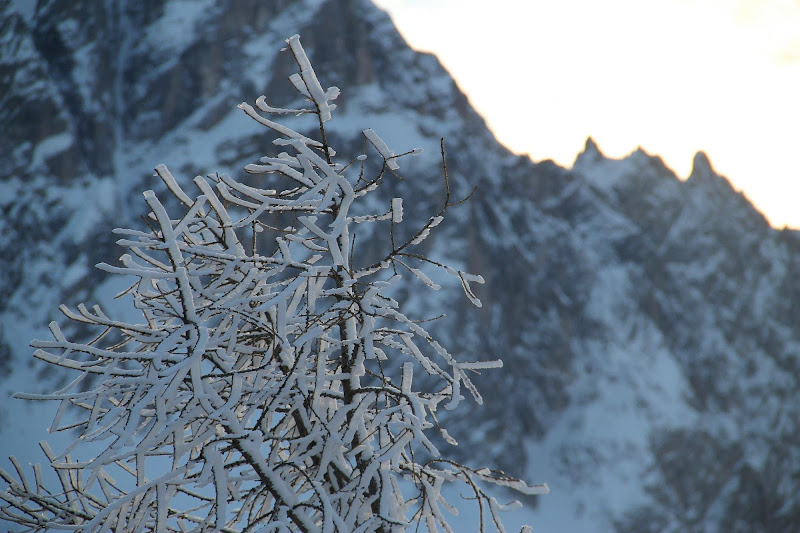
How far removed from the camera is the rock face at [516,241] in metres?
58.9

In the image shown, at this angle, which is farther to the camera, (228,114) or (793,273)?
(793,273)

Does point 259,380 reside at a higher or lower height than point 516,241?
lower

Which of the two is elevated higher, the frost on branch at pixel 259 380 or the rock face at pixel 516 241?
the rock face at pixel 516 241

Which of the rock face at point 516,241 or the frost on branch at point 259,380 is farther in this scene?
the rock face at point 516,241

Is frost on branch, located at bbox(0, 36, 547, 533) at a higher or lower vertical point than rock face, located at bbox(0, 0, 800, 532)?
lower

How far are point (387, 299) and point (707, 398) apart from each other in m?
72.0

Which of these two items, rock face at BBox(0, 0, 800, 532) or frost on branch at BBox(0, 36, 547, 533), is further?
rock face at BBox(0, 0, 800, 532)

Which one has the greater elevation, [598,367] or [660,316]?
[660,316]

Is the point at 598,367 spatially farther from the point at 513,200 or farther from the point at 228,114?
the point at 228,114

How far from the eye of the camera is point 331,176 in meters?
3.08

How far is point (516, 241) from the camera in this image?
65438mm

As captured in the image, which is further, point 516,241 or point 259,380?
point 516,241

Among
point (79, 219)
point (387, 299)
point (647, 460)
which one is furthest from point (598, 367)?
point (387, 299)

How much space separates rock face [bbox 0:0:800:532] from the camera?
5888 centimetres
